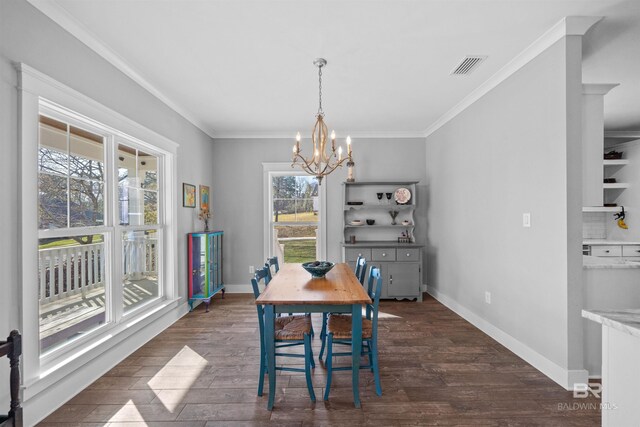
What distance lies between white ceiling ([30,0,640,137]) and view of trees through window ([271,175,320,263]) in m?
1.57

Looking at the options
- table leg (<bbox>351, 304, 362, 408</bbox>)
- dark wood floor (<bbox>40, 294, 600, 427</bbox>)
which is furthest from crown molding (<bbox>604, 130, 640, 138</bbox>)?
table leg (<bbox>351, 304, 362, 408</bbox>)

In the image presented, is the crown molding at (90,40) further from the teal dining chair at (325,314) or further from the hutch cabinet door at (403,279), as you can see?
the hutch cabinet door at (403,279)

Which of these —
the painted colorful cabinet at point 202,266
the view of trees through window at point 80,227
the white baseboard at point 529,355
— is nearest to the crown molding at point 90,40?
the view of trees through window at point 80,227

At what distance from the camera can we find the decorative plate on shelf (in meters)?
5.02

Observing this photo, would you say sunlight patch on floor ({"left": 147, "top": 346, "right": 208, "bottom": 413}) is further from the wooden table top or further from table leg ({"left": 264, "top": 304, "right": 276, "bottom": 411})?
the wooden table top

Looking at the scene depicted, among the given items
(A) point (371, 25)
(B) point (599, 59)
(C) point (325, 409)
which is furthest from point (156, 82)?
(B) point (599, 59)

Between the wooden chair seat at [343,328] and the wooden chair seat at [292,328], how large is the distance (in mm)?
190

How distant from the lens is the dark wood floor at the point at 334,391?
199 centimetres

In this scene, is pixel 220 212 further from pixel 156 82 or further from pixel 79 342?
pixel 79 342

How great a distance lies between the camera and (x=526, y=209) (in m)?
2.71

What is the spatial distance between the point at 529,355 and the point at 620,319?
5.90ft

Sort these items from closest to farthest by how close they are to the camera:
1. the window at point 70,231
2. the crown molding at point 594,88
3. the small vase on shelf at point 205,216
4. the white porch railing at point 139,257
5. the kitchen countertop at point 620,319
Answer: the kitchen countertop at point 620,319 → the window at point 70,231 → the crown molding at point 594,88 → the white porch railing at point 139,257 → the small vase on shelf at point 205,216

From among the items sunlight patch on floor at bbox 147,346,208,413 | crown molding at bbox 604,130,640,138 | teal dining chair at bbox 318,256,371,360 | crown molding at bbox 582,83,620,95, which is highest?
crown molding at bbox 604,130,640,138

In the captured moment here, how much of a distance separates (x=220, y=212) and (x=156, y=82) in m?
2.40
